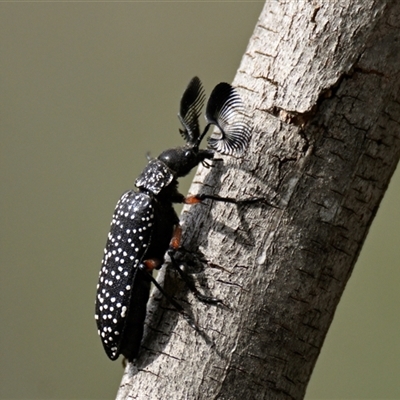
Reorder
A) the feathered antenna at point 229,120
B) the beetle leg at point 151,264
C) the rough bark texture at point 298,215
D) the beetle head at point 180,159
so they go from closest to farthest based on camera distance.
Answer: the rough bark texture at point 298,215 → the feathered antenna at point 229,120 → the beetle leg at point 151,264 → the beetle head at point 180,159

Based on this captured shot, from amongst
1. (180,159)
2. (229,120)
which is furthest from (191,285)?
(180,159)

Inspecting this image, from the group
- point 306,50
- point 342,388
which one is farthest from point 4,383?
point 306,50

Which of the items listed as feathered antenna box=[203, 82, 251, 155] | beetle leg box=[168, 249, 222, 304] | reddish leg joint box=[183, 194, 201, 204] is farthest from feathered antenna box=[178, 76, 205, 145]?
beetle leg box=[168, 249, 222, 304]

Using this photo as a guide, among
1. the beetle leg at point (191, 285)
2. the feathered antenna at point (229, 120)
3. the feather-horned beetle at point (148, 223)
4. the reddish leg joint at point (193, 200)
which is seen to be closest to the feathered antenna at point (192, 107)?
the feather-horned beetle at point (148, 223)

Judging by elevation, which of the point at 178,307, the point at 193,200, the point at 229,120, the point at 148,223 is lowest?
the point at 178,307

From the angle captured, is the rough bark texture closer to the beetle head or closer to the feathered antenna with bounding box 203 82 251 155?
the feathered antenna with bounding box 203 82 251 155

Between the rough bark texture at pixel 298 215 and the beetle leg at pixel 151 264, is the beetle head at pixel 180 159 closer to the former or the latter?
the beetle leg at pixel 151 264

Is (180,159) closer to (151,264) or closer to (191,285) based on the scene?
(151,264)
